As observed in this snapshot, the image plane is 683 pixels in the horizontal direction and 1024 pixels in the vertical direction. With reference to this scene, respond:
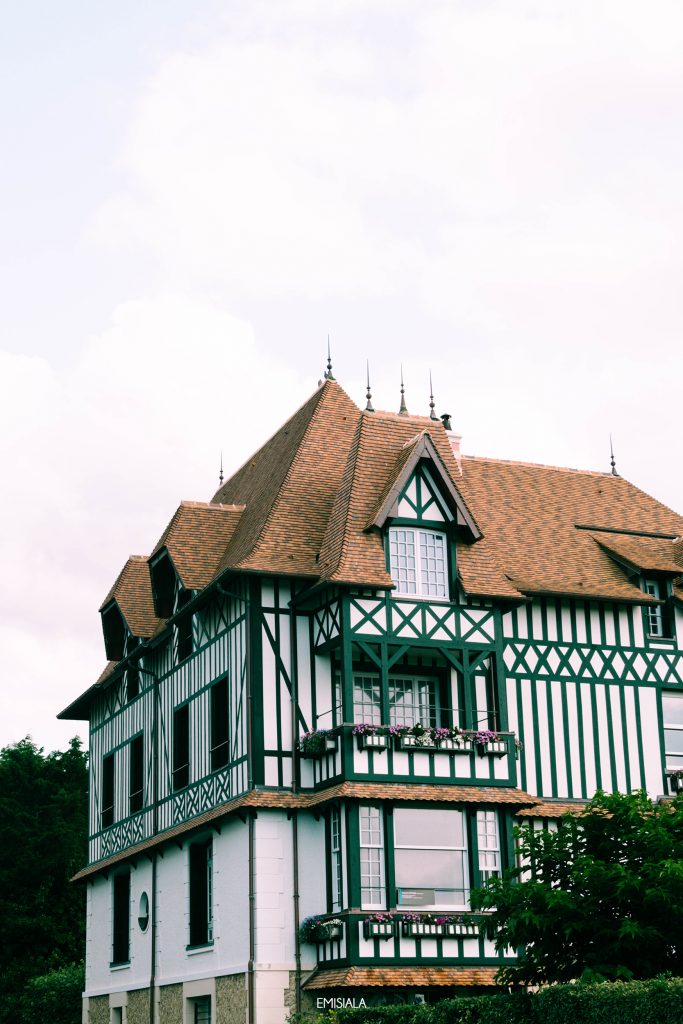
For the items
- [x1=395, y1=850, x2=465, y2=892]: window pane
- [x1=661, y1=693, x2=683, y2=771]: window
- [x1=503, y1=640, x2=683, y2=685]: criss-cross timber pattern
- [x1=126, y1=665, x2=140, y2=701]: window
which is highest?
[x1=126, y1=665, x2=140, y2=701]: window

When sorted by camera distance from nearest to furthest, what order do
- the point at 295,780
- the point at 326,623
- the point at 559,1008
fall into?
the point at 559,1008
the point at 295,780
the point at 326,623

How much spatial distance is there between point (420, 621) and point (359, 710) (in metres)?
2.05

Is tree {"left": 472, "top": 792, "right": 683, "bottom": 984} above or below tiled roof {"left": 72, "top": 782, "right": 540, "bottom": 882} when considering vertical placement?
below

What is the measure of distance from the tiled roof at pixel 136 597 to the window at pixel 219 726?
15.3 ft

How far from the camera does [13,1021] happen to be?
48531 mm

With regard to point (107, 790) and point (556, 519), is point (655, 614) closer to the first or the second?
point (556, 519)

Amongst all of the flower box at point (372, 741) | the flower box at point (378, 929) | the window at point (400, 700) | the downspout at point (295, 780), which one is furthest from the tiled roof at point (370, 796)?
the flower box at point (378, 929)

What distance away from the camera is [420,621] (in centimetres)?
2862

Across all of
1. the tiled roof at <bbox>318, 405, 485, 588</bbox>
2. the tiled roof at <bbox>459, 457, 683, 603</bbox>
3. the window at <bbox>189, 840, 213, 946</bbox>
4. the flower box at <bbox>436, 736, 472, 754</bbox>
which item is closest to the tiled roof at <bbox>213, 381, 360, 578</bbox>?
the tiled roof at <bbox>318, 405, 485, 588</bbox>

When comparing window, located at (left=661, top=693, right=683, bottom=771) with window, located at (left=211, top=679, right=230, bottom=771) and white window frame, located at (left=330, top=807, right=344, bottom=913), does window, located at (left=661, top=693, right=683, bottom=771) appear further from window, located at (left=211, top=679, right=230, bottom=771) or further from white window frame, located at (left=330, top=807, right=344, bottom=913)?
window, located at (left=211, top=679, right=230, bottom=771)

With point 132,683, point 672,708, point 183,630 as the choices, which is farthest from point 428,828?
point 132,683

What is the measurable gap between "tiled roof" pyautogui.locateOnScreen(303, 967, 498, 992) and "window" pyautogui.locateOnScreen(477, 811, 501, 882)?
183 cm

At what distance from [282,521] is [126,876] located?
10.1 m

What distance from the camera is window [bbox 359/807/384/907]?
26.6 meters
